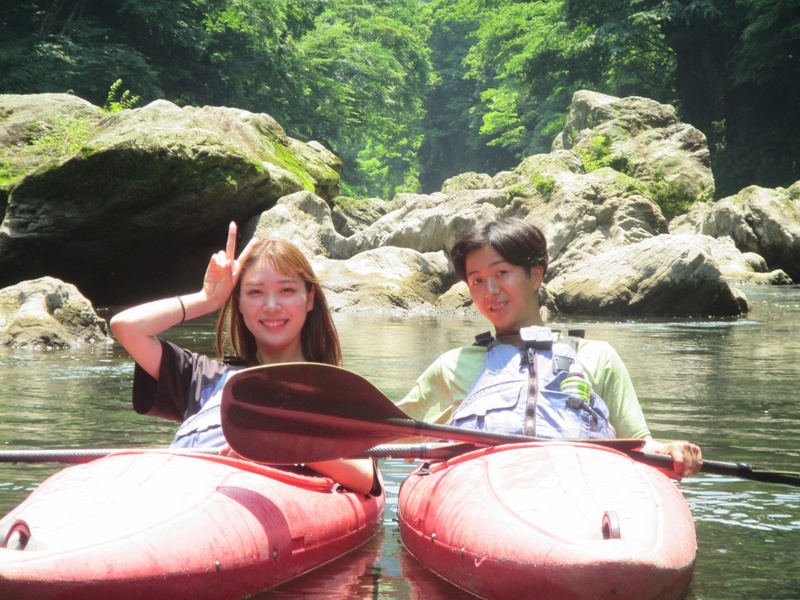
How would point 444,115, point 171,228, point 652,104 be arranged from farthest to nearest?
point 444,115 < point 652,104 < point 171,228

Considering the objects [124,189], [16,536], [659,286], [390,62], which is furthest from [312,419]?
[390,62]

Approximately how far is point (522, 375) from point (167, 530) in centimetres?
123

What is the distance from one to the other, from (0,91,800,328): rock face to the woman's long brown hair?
408 inches

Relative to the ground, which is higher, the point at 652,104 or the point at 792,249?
the point at 652,104

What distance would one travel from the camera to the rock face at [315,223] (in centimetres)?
1340

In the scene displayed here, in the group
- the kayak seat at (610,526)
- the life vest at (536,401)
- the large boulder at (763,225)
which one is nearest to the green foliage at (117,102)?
the large boulder at (763,225)

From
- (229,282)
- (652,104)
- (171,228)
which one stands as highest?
(652,104)

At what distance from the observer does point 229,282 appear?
3.24 meters

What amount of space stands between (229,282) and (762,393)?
467cm

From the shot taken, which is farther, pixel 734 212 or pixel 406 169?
pixel 406 169

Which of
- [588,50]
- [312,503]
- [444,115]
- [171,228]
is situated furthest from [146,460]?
[444,115]

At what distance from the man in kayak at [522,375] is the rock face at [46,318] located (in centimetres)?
656

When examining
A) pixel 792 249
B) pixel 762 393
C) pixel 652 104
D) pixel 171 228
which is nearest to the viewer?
pixel 762 393

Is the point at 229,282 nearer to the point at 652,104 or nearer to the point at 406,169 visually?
the point at 652,104
